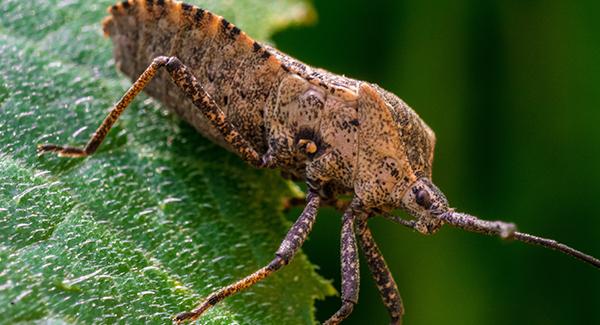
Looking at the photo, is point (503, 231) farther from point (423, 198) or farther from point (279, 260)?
point (279, 260)

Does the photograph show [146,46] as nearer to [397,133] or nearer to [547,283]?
[397,133]

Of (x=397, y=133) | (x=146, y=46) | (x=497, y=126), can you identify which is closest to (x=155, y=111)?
(x=146, y=46)

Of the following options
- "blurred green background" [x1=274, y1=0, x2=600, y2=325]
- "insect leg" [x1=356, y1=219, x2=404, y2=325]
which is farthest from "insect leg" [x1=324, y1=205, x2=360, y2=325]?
"blurred green background" [x1=274, y1=0, x2=600, y2=325]

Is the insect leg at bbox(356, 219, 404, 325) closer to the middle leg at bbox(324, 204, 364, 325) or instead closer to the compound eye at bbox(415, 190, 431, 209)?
the middle leg at bbox(324, 204, 364, 325)

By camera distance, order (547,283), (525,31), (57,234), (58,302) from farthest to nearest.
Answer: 1. (525,31)
2. (547,283)
3. (57,234)
4. (58,302)

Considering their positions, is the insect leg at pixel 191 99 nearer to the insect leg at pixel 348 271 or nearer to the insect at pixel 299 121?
the insect at pixel 299 121

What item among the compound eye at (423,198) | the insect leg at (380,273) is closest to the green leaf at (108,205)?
the insect leg at (380,273)

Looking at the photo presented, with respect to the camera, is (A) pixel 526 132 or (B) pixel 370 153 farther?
(A) pixel 526 132
